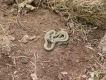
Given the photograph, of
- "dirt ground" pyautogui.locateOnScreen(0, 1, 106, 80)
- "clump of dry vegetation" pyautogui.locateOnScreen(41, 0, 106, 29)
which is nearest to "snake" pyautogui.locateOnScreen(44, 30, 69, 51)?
"dirt ground" pyautogui.locateOnScreen(0, 1, 106, 80)

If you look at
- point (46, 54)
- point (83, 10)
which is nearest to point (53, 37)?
point (46, 54)

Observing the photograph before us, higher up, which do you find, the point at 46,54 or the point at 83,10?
the point at 83,10

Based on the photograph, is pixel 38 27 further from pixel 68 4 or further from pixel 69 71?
pixel 69 71

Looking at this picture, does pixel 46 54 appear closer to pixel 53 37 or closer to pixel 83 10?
pixel 53 37

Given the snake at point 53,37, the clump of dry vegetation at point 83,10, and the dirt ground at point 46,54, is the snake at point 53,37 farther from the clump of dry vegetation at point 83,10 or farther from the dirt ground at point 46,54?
the clump of dry vegetation at point 83,10

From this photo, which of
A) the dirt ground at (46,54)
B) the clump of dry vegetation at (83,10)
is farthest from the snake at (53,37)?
the clump of dry vegetation at (83,10)

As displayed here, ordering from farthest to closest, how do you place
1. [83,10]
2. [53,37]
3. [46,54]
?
[83,10] → [53,37] → [46,54]

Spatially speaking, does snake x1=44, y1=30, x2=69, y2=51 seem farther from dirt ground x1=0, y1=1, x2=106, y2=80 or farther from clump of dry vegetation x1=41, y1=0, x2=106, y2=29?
clump of dry vegetation x1=41, y1=0, x2=106, y2=29

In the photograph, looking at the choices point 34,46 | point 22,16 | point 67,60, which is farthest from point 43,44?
point 22,16
